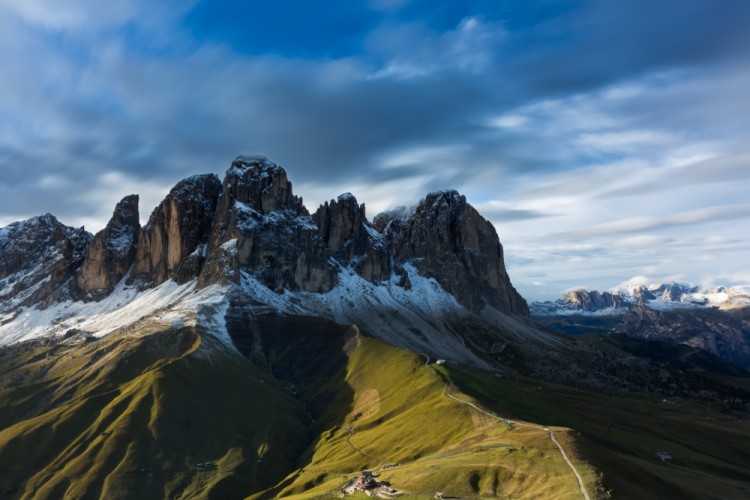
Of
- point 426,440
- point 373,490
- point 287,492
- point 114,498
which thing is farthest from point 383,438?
point 114,498

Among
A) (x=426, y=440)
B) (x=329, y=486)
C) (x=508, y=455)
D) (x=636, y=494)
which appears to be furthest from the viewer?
(x=426, y=440)

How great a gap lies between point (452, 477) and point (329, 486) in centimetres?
4766

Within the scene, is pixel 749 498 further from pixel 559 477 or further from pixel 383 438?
pixel 383 438

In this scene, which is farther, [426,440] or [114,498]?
[114,498]

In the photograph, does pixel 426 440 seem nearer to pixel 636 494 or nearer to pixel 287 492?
pixel 287 492

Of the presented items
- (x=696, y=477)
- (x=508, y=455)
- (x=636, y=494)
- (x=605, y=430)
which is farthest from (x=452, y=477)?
(x=605, y=430)

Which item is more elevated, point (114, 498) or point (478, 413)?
point (478, 413)

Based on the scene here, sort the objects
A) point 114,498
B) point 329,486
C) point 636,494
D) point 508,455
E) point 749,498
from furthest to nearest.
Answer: point 114,498
point 329,486
point 508,455
point 749,498
point 636,494

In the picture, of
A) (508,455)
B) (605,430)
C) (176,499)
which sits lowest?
(176,499)

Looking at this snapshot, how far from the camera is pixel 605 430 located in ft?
649

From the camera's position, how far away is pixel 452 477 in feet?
398

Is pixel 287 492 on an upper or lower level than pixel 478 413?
lower

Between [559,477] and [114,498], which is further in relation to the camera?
[114,498]

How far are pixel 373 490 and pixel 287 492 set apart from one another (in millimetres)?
63161
